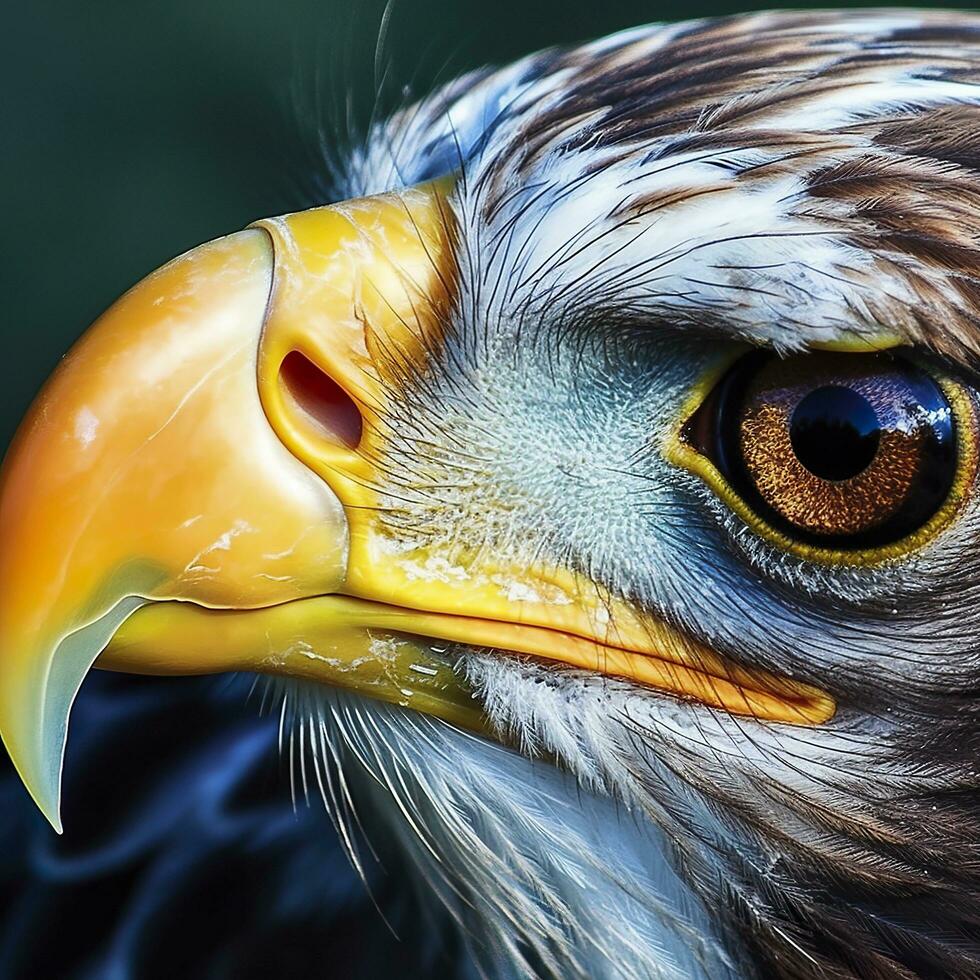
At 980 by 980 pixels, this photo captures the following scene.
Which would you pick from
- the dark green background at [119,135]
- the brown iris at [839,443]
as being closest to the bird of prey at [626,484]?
the brown iris at [839,443]

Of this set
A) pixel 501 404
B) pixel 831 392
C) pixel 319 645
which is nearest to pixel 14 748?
pixel 319 645

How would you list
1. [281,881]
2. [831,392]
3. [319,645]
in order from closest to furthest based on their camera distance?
[831,392], [319,645], [281,881]

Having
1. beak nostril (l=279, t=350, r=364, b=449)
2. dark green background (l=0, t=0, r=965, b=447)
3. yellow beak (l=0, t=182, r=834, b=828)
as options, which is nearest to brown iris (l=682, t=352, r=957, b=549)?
yellow beak (l=0, t=182, r=834, b=828)

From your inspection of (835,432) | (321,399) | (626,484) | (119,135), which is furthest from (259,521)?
(119,135)

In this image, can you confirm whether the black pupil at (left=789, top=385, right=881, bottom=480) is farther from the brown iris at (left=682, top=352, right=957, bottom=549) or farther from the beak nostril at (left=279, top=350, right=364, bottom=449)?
the beak nostril at (left=279, top=350, right=364, bottom=449)

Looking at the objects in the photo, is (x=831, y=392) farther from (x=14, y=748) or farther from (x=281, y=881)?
(x=281, y=881)

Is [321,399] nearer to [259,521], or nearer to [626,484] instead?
[259,521]
